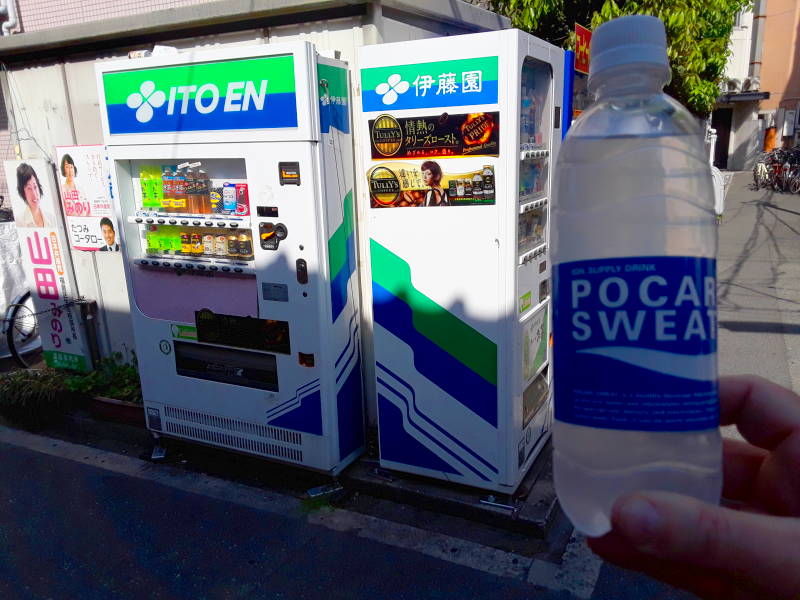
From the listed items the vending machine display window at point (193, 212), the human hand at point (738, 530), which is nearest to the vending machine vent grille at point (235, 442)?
the vending machine display window at point (193, 212)

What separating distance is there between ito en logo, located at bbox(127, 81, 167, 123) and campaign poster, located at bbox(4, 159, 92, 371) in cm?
176

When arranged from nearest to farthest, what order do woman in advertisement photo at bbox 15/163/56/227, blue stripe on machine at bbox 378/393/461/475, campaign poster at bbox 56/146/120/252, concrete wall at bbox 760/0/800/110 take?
1. blue stripe on machine at bbox 378/393/461/475
2. campaign poster at bbox 56/146/120/252
3. woman in advertisement photo at bbox 15/163/56/227
4. concrete wall at bbox 760/0/800/110

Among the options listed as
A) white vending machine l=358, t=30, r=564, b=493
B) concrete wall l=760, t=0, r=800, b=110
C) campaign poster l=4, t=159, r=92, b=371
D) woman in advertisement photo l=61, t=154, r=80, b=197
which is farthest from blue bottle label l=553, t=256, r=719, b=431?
concrete wall l=760, t=0, r=800, b=110

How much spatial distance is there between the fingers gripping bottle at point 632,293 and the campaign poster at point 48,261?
5249 millimetres

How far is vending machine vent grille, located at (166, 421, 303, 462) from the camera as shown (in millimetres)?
4348

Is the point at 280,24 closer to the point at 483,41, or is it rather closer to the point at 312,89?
the point at 312,89

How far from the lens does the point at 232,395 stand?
4461 millimetres

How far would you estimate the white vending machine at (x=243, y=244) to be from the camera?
3.80 m

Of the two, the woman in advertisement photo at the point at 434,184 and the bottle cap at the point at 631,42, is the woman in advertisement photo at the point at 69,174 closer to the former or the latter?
the woman in advertisement photo at the point at 434,184

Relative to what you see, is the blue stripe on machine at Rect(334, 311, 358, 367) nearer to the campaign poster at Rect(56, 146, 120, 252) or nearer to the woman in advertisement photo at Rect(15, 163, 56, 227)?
the campaign poster at Rect(56, 146, 120, 252)

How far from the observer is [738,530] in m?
1.22

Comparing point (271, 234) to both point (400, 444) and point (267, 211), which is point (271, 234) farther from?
point (400, 444)

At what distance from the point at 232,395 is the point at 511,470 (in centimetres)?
198

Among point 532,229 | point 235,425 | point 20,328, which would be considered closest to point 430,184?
point 532,229
